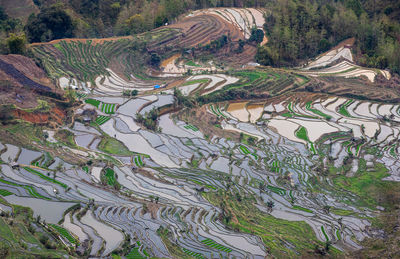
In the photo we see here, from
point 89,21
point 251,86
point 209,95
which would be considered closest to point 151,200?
point 209,95

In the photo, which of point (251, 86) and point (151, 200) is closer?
point (151, 200)

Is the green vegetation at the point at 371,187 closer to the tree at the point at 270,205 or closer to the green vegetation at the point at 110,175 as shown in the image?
the tree at the point at 270,205

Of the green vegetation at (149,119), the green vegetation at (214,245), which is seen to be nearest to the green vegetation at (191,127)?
the green vegetation at (149,119)

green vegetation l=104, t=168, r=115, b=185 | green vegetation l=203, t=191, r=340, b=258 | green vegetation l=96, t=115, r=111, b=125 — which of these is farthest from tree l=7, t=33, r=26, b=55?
green vegetation l=203, t=191, r=340, b=258

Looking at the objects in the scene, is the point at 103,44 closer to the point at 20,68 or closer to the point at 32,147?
the point at 20,68

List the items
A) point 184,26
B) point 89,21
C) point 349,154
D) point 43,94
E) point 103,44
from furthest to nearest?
point 89,21, point 184,26, point 103,44, point 43,94, point 349,154

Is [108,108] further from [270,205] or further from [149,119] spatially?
[270,205]

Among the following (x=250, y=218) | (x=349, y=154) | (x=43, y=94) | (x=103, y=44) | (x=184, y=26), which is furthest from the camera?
(x=184, y=26)
